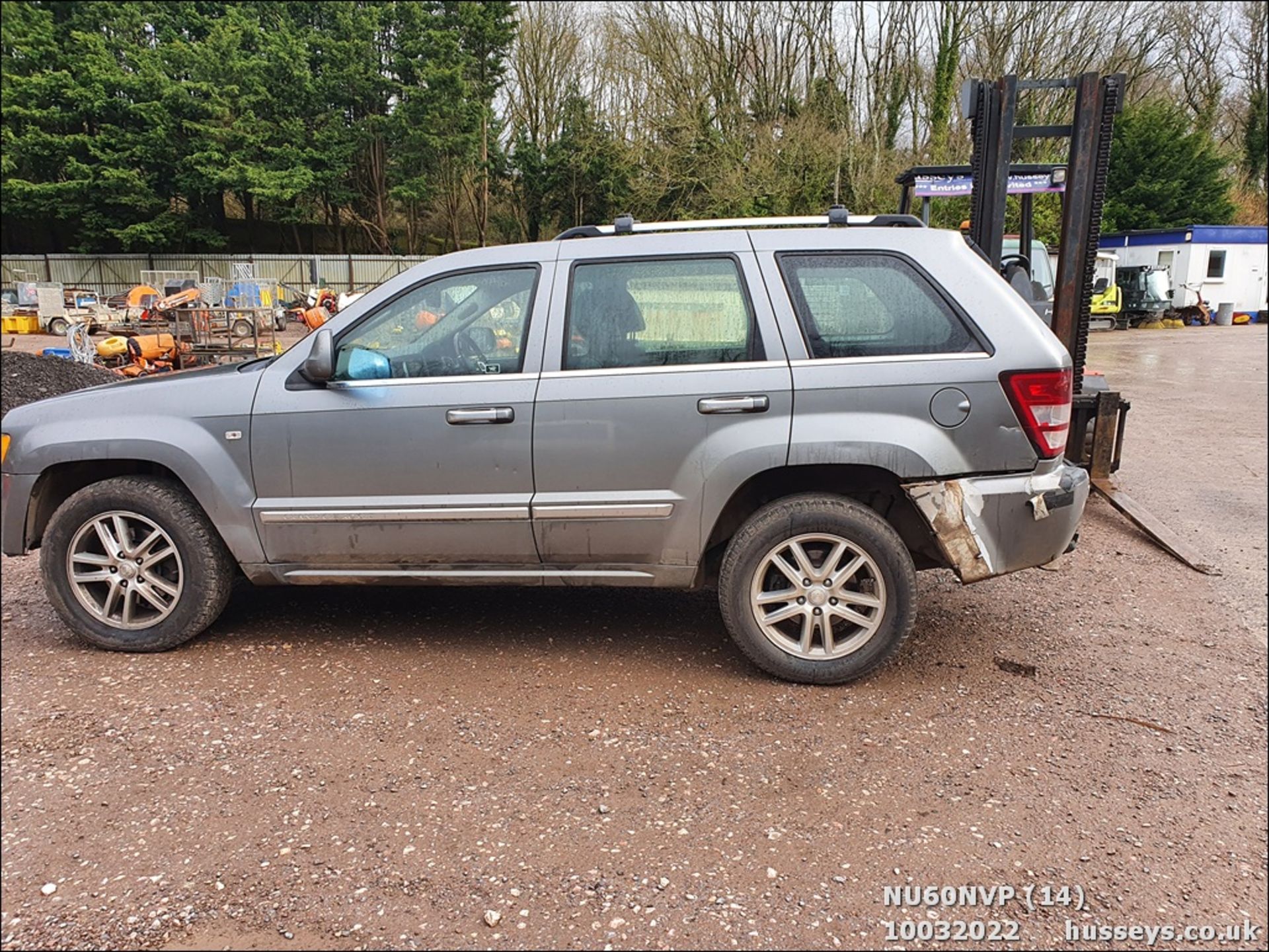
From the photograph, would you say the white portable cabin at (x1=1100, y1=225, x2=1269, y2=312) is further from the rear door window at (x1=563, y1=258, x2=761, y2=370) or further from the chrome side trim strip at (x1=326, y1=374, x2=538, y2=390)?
the chrome side trim strip at (x1=326, y1=374, x2=538, y2=390)

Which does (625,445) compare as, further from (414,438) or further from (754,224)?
(754,224)

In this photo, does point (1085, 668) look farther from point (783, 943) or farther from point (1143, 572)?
point (783, 943)

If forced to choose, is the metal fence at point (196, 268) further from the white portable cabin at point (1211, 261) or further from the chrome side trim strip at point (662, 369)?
the chrome side trim strip at point (662, 369)

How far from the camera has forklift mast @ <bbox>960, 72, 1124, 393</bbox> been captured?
5840mm

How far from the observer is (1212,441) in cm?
927

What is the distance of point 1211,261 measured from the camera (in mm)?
29688

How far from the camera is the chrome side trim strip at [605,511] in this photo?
12.1ft

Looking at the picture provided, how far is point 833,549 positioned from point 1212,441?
769 centimetres

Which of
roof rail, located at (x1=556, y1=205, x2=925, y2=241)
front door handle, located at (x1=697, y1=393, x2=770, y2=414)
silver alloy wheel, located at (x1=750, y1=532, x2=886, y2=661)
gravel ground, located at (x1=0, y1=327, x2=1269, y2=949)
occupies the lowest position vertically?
gravel ground, located at (x1=0, y1=327, x2=1269, y2=949)

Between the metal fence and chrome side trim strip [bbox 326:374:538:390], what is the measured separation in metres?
31.7

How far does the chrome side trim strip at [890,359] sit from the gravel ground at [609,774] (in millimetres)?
1358

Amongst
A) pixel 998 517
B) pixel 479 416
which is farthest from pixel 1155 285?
pixel 479 416

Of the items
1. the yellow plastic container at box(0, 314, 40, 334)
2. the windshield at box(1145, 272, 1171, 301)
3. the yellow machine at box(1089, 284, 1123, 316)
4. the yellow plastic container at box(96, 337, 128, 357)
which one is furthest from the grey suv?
the windshield at box(1145, 272, 1171, 301)

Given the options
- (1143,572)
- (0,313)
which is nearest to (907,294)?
(1143,572)
